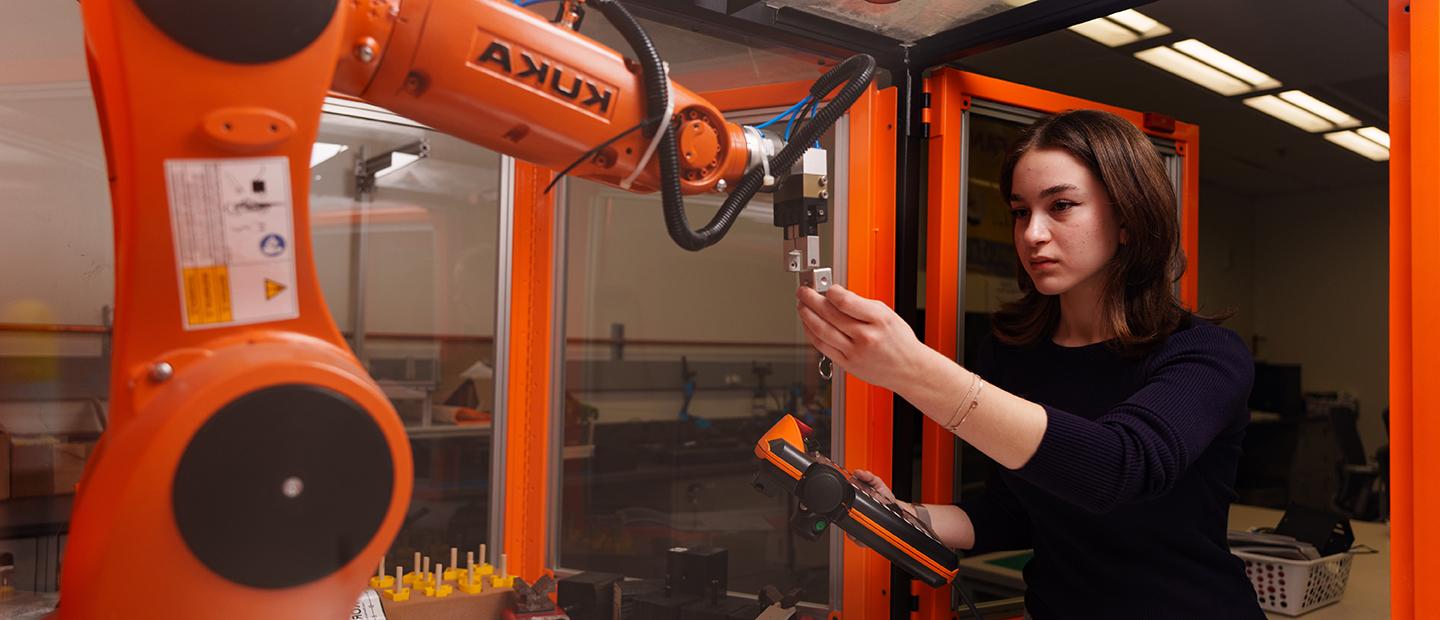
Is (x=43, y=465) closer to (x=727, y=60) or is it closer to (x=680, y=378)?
(x=727, y=60)

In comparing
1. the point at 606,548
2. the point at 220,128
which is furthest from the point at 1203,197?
the point at 220,128

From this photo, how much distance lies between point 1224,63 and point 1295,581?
3.23 m

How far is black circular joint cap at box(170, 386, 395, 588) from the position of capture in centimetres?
72

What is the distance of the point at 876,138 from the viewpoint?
5.84ft

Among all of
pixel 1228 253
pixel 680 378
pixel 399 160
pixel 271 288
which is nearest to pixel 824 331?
pixel 271 288

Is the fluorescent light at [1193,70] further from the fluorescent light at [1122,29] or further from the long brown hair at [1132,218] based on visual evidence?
the long brown hair at [1132,218]

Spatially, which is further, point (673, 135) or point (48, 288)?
point (48, 288)

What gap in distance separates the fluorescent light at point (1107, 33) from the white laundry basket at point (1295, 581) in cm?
250

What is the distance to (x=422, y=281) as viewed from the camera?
404 centimetres

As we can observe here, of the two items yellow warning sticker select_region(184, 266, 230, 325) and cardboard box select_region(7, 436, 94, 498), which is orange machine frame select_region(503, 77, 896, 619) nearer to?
cardboard box select_region(7, 436, 94, 498)

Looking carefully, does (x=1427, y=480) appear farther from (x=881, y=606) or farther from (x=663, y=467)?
(x=663, y=467)

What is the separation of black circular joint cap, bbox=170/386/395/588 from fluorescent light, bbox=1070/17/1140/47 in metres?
3.81

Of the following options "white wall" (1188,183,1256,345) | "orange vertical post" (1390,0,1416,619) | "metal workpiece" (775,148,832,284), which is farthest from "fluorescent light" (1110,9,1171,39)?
"white wall" (1188,183,1256,345)

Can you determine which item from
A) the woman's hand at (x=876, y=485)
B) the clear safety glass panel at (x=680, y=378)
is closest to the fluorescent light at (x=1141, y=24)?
the clear safety glass panel at (x=680, y=378)
